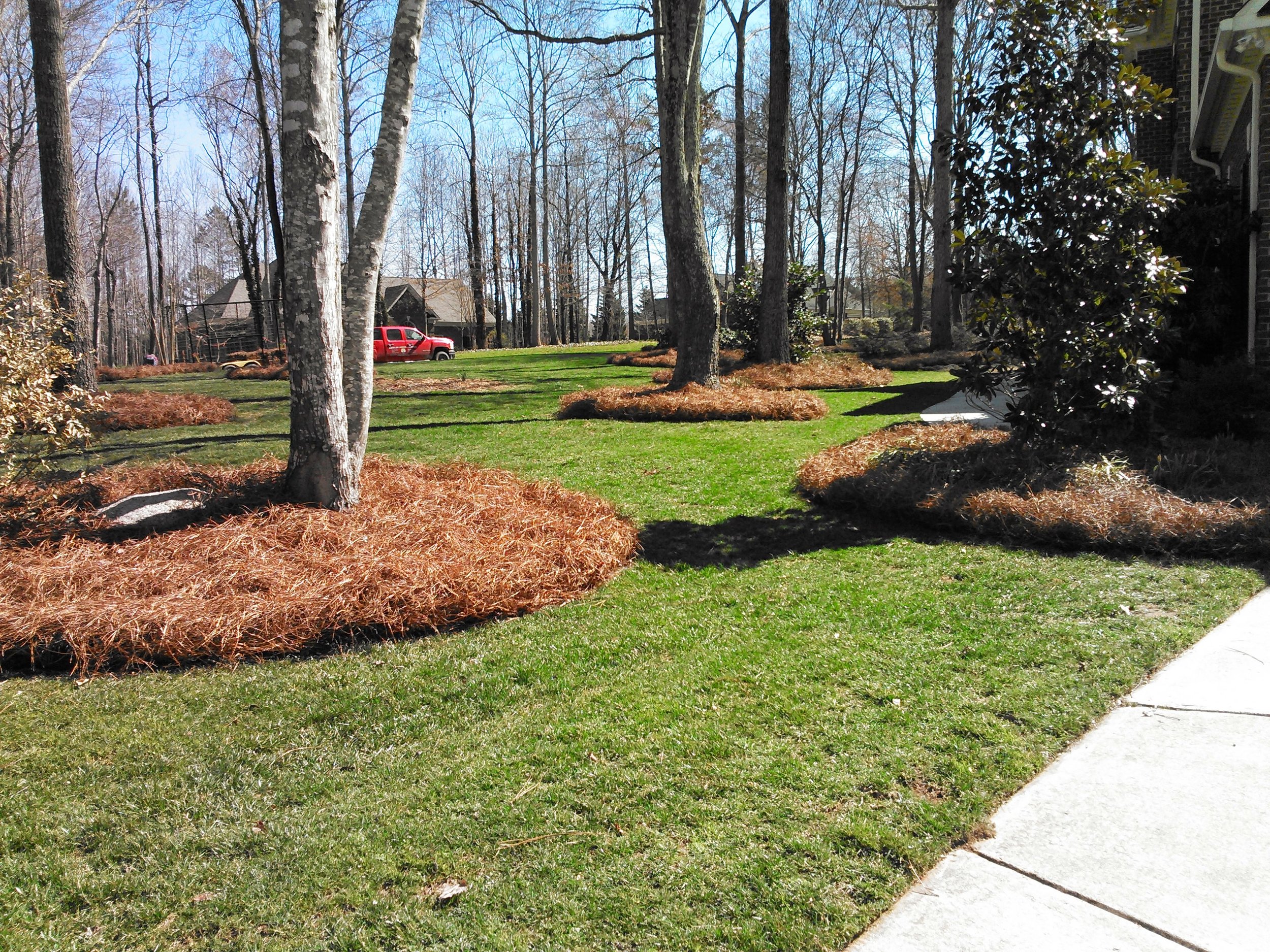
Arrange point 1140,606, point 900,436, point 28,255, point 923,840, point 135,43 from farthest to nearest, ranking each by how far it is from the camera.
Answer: point 28,255 → point 135,43 → point 900,436 → point 1140,606 → point 923,840

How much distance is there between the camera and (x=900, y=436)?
8.19 m

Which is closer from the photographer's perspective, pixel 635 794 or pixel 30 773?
pixel 635 794

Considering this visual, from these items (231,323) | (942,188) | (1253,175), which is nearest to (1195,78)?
(1253,175)

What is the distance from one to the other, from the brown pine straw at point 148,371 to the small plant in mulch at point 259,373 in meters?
2.91

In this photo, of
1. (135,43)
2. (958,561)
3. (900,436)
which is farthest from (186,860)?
(135,43)

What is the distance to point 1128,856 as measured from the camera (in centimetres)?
221

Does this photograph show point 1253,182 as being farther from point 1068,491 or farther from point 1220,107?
point 1068,491

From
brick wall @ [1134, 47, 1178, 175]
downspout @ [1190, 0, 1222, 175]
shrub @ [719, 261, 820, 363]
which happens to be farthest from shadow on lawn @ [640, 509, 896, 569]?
shrub @ [719, 261, 820, 363]

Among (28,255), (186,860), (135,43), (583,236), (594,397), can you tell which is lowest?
(186,860)

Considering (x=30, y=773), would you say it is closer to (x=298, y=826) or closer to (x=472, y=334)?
(x=298, y=826)

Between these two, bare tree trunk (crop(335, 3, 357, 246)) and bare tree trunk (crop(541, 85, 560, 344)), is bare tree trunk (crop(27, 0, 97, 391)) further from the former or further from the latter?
bare tree trunk (crop(541, 85, 560, 344))

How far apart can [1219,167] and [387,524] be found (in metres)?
14.7

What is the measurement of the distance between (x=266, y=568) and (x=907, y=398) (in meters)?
11.0

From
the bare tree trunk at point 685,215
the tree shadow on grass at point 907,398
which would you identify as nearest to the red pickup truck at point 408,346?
the bare tree trunk at point 685,215
